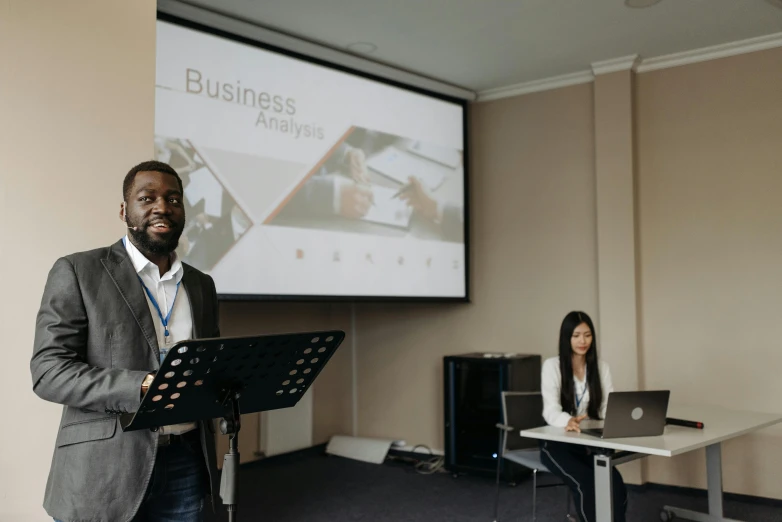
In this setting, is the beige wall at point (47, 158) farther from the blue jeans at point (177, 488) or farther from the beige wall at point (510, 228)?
the blue jeans at point (177, 488)

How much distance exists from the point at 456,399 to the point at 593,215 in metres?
1.64

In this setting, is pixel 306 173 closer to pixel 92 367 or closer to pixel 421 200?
pixel 421 200

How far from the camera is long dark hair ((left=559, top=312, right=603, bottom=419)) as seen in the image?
143 inches

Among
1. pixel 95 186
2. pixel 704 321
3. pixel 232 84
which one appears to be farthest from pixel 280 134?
pixel 704 321

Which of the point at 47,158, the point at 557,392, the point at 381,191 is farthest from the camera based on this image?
the point at 381,191

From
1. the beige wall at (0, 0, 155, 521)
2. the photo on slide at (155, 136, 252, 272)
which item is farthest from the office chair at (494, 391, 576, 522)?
the beige wall at (0, 0, 155, 521)

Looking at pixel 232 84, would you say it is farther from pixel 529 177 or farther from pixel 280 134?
pixel 529 177

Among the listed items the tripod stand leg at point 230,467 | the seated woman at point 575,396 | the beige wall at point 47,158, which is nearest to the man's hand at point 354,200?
the seated woman at point 575,396

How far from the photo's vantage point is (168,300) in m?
1.84

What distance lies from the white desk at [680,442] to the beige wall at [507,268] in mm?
1404

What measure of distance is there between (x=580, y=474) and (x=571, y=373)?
521mm

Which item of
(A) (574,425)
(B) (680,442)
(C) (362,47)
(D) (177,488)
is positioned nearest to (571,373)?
(A) (574,425)

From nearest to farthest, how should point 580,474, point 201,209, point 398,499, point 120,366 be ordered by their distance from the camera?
point 120,366
point 580,474
point 201,209
point 398,499

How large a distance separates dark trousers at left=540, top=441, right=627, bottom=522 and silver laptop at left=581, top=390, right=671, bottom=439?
10.4 inches
